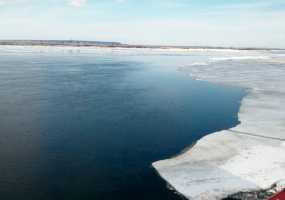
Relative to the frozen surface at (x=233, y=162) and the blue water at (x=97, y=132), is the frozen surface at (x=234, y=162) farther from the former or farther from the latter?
the blue water at (x=97, y=132)

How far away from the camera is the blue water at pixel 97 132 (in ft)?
20.5

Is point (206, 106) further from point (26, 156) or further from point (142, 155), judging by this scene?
point (26, 156)

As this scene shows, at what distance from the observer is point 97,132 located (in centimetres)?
934

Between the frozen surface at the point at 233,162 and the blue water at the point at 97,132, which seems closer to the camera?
the frozen surface at the point at 233,162

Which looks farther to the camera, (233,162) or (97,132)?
(97,132)

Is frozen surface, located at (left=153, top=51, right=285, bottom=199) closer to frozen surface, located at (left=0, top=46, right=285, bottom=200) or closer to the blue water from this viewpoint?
frozen surface, located at (left=0, top=46, right=285, bottom=200)

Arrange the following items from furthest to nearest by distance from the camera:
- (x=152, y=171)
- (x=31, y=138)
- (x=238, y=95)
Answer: (x=238, y=95)
(x=31, y=138)
(x=152, y=171)

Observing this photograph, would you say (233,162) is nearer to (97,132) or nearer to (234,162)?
(234,162)

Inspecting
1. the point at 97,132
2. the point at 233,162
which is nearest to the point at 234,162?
the point at 233,162

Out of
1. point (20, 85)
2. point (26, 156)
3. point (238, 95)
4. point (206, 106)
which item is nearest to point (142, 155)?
point (26, 156)

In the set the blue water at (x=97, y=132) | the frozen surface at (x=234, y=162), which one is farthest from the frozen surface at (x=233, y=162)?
the blue water at (x=97, y=132)

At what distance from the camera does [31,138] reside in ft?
28.1

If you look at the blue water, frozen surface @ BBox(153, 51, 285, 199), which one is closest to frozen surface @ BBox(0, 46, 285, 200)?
frozen surface @ BBox(153, 51, 285, 199)

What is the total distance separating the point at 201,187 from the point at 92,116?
18.1 ft
